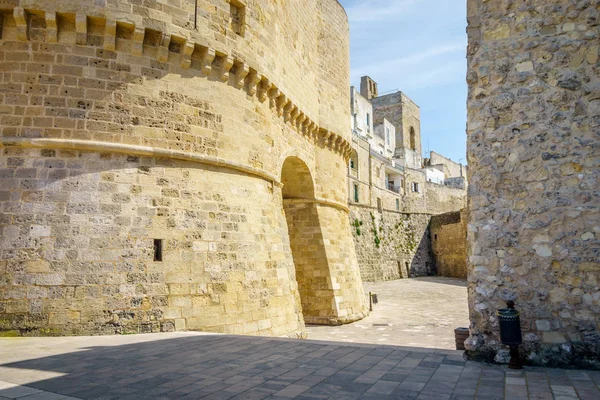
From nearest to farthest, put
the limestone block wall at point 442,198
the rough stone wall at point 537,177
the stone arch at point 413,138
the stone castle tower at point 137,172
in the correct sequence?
the rough stone wall at point 537,177 < the stone castle tower at point 137,172 < the limestone block wall at point 442,198 < the stone arch at point 413,138

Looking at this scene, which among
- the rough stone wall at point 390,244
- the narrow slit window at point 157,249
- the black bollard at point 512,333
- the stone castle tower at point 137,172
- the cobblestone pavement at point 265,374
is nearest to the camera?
the cobblestone pavement at point 265,374

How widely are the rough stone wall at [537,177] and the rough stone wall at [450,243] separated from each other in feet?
82.2

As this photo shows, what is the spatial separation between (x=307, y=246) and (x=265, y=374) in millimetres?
9578

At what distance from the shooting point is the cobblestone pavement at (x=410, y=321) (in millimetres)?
10711

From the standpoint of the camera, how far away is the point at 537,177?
4.64m

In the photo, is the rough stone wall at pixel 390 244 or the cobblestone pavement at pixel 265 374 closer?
the cobblestone pavement at pixel 265 374

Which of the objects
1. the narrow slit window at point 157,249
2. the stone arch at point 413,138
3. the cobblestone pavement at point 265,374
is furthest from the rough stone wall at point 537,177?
the stone arch at point 413,138

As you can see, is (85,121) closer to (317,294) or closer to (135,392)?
(135,392)

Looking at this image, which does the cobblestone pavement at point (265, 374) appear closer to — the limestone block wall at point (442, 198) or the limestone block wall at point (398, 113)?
the limestone block wall at point (442, 198)

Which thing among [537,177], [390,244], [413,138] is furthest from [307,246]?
[413,138]

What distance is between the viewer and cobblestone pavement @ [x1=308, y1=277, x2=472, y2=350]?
10.7 m

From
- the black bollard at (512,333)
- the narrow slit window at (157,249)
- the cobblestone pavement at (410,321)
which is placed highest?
the narrow slit window at (157,249)

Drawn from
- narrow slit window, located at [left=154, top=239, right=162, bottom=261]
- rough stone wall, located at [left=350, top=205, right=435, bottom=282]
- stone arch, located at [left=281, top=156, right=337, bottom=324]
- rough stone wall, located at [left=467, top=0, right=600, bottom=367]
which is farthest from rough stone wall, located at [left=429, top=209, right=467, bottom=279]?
rough stone wall, located at [left=467, top=0, right=600, bottom=367]

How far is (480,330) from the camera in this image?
4590 mm
